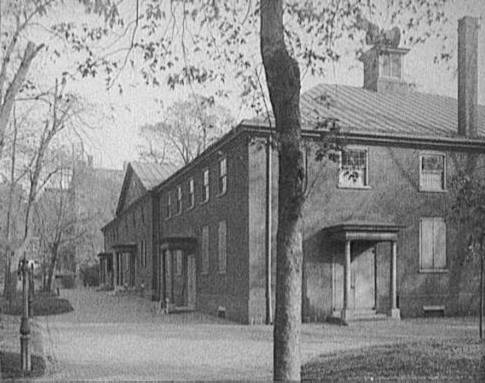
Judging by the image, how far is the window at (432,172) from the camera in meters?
14.2

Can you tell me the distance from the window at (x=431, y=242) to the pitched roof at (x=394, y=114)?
92.4 inches

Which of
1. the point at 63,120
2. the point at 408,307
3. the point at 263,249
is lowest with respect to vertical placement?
the point at 408,307

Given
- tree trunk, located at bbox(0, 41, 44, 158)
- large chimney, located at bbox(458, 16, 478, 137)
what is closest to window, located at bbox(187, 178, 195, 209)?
tree trunk, located at bbox(0, 41, 44, 158)

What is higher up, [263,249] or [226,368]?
[263,249]

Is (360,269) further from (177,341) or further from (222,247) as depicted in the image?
(177,341)

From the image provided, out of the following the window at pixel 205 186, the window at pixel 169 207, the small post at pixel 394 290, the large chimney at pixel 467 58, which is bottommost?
the small post at pixel 394 290

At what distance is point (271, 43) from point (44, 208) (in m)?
7.80

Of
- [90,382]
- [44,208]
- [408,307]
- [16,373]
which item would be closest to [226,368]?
[90,382]

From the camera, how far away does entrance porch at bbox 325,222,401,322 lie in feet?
47.1

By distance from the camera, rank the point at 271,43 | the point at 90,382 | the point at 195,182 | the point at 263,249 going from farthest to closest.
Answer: the point at 195,182 → the point at 263,249 → the point at 90,382 → the point at 271,43

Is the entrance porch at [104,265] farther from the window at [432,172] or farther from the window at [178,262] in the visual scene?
the window at [432,172]

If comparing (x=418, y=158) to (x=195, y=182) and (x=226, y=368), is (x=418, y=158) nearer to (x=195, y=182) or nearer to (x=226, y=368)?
(x=195, y=182)

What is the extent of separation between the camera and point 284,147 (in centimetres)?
572

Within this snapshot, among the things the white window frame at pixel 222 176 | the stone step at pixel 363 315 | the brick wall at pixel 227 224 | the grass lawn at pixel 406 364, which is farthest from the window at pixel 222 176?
the grass lawn at pixel 406 364
